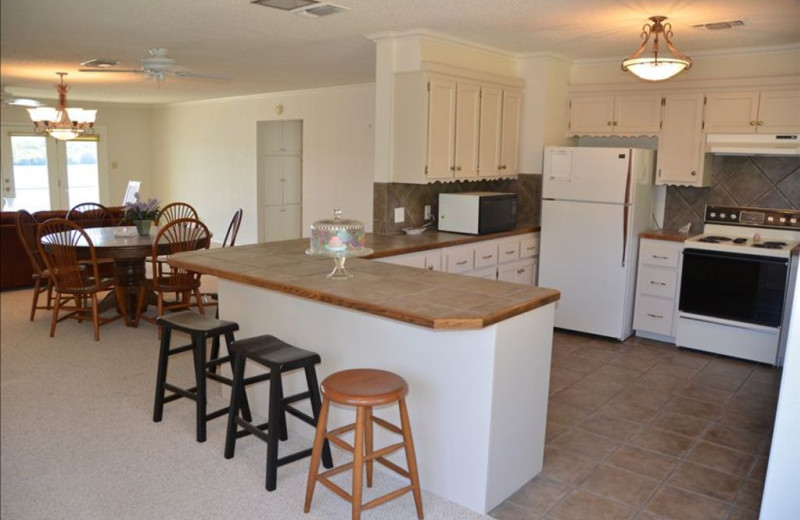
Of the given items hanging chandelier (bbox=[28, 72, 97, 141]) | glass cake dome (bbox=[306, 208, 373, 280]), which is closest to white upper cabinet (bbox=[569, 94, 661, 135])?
glass cake dome (bbox=[306, 208, 373, 280])

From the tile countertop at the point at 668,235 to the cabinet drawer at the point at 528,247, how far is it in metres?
Result: 0.86

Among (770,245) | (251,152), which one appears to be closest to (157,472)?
(770,245)

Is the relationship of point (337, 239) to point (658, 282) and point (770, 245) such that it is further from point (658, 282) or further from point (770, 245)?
point (770, 245)

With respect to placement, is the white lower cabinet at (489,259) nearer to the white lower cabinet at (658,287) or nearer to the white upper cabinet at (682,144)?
the white lower cabinet at (658,287)

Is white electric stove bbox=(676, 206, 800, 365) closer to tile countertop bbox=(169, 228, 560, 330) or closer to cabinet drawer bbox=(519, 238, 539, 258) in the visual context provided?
cabinet drawer bbox=(519, 238, 539, 258)

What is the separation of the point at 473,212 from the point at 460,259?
1.34ft

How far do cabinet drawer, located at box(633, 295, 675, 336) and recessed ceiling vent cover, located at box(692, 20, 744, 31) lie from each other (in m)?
2.02

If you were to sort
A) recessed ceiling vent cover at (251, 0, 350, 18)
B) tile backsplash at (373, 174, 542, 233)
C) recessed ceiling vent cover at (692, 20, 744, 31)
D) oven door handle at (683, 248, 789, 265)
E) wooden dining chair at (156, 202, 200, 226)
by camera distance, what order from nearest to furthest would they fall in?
recessed ceiling vent cover at (251, 0, 350, 18)
recessed ceiling vent cover at (692, 20, 744, 31)
oven door handle at (683, 248, 789, 265)
tile backsplash at (373, 174, 542, 233)
wooden dining chair at (156, 202, 200, 226)

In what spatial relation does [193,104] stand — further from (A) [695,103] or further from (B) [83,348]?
(A) [695,103]

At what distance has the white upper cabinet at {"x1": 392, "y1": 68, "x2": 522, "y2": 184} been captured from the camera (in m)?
4.44

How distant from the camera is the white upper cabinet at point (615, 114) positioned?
512 cm

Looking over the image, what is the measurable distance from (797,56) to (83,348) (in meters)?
5.57

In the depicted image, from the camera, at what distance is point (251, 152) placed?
9.06m

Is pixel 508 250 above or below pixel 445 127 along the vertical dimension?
below
